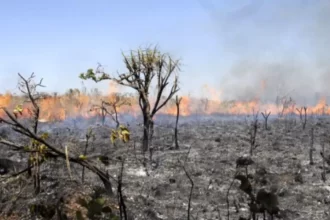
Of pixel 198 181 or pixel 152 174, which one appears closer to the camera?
pixel 198 181

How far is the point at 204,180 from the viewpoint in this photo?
17.2m

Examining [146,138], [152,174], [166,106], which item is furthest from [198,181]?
[166,106]

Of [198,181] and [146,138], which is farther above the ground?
[146,138]

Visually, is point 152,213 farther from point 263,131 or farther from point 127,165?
point 263,131

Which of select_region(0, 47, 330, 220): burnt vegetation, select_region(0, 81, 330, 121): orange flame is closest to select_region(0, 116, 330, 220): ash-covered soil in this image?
select_region(0, 47, 330, 220): burnt vegetation

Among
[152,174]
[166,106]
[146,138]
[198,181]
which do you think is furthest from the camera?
[166,106]

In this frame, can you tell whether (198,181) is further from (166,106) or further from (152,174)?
(166,106)

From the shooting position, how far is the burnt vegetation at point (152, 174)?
2.32 meters

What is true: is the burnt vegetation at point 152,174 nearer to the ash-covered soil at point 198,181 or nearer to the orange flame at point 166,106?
the ash-covered soil at point 198,181

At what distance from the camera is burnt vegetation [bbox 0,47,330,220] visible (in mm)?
2318

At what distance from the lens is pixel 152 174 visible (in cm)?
1873

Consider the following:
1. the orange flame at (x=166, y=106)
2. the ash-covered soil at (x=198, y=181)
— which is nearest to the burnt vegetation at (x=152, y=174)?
the ash-covered soil at (x=198, y=181)

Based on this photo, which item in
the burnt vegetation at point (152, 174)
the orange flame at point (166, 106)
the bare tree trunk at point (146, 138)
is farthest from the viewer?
the orange flame at point (166, 106)

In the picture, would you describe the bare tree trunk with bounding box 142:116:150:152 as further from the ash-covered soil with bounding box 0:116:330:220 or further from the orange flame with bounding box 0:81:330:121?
the orange flame with bounding box 0:81:330:121
